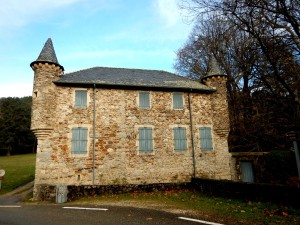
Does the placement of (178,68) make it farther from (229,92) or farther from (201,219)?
(201,219)

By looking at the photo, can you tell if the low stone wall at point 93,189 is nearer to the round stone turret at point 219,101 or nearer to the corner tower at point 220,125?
the corner tower at point 220,125

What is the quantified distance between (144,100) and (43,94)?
658 centimetres

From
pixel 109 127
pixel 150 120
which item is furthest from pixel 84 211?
pixel 150 120

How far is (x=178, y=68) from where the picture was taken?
2850 cm

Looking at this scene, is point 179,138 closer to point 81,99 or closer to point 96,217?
point 81,99

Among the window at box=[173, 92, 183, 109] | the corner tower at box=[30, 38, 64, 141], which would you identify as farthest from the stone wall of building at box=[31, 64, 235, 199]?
the window at box=[173, 92, 183, 109]

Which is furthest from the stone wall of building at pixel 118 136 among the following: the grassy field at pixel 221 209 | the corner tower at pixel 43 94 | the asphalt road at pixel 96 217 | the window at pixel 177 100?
the asphalt road at pixel 96 217

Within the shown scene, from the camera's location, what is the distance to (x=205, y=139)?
1697 cm

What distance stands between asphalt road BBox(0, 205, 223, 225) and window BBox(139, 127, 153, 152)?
273 inches

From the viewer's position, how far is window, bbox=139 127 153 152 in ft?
51.7

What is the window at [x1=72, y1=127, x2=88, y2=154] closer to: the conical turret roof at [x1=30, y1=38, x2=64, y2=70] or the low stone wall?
the low stone wall

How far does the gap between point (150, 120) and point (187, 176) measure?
4.59 m

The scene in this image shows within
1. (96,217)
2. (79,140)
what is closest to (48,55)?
(79,140)

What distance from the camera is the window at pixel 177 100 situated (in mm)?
17047
